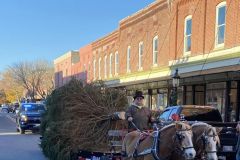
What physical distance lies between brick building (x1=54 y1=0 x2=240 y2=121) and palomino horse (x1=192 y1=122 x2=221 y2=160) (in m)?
11.6

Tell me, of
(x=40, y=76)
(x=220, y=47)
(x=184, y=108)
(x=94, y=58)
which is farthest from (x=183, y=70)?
(x=40, y=76)

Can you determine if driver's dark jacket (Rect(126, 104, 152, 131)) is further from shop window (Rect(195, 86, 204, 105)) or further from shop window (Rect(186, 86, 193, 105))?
shop window (Rect(186, 86, 193, 105))

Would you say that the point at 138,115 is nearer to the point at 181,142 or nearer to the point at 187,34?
the point at 181,142

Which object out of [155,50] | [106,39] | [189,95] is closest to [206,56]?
[189,95]

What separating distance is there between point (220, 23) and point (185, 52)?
386cm

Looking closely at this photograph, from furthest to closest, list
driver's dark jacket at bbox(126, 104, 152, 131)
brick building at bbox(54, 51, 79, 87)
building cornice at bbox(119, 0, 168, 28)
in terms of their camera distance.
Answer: brick building at bbox(54, 51, 79, 87), building cornice at bbox(119, 0, 168, 28), driver's dark jacket at bbox(126, 104, 152, 131)

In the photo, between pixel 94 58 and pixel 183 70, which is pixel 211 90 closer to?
pixel 183 70

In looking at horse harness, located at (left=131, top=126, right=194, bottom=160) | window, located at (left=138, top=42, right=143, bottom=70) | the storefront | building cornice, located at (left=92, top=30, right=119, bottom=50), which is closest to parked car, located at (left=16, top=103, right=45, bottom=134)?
the storefront

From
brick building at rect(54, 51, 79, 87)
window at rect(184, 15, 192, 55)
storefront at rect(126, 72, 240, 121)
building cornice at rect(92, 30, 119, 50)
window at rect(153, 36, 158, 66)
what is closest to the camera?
storefront at rect(126, 72, 240, 121)

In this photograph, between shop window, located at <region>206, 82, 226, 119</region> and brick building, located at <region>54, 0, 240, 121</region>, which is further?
shop window, located at <region>206, 82, 226, 119</region>

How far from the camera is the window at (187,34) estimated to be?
82.0 ft

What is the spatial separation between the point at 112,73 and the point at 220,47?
19.1 m

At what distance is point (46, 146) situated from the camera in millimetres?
15086

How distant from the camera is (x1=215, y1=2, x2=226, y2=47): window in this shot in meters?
21.5
